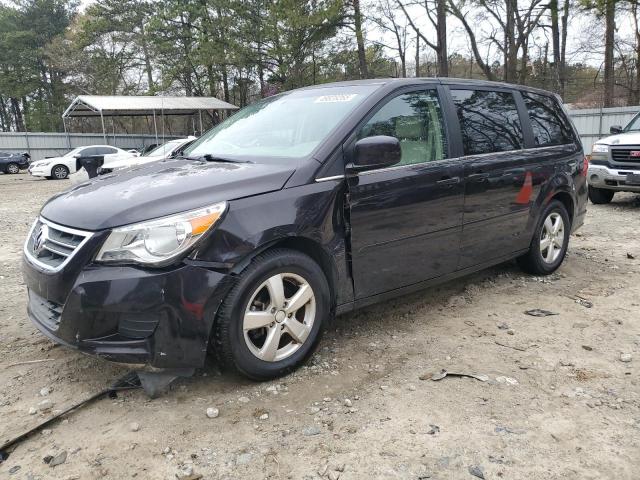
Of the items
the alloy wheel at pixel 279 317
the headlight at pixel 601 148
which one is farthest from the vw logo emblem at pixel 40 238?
the headlight at pixel 601 148

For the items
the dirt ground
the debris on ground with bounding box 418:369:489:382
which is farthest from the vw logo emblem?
the debris on ground with bounding box 418:369:489:382

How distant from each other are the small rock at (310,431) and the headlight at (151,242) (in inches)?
40.7

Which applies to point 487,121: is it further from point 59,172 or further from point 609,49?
point 609,49

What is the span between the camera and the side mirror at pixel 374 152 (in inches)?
120

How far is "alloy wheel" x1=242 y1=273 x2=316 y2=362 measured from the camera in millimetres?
2820

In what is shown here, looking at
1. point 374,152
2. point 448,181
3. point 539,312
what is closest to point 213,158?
point 374,152

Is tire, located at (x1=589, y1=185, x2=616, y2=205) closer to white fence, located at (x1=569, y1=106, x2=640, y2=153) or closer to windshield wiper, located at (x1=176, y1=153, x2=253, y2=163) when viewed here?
windshield wiper, located at (x1=176, y1=153, x2=253, y2=163)

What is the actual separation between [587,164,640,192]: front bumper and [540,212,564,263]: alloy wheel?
4453 millimetres

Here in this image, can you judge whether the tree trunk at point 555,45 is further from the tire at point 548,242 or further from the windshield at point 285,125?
the windshield at point 285,125

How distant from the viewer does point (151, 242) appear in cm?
254

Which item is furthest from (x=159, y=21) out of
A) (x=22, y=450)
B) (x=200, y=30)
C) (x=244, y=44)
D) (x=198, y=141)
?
(x=22, y=450)

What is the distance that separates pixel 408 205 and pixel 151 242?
1695 mm

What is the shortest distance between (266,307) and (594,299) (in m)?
2.96

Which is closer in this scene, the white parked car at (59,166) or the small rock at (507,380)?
the small rock at (507,380)
